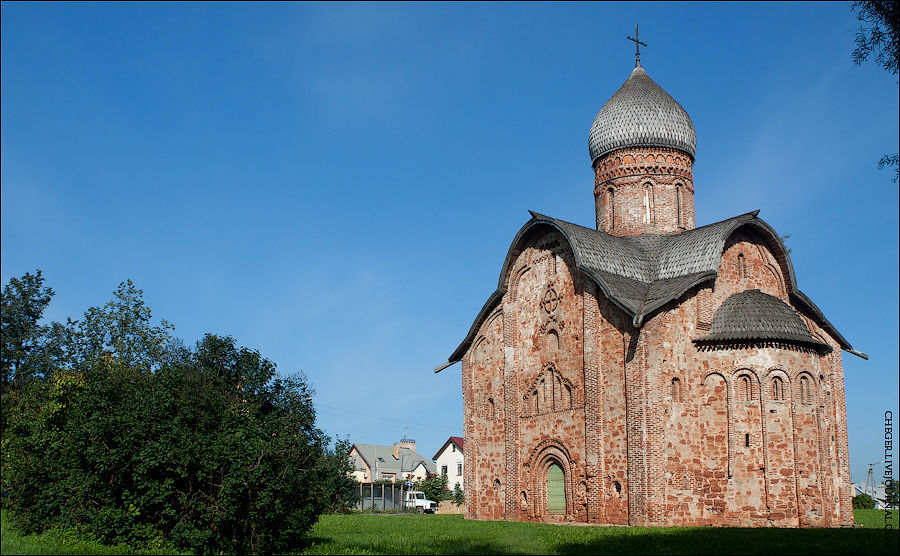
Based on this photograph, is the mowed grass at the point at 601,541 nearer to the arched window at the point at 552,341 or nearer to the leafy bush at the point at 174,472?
the leafy bush at the point at 174,472

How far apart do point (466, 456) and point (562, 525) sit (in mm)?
5003

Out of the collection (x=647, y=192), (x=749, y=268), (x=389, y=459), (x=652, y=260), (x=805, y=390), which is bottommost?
(x=389, y=459)

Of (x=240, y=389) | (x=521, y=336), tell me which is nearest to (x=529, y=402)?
(x=521, y=336)

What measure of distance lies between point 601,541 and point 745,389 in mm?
6107

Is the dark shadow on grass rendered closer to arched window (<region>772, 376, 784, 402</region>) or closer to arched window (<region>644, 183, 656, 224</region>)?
arched window (<region>772, 376, 784, 402</region>)

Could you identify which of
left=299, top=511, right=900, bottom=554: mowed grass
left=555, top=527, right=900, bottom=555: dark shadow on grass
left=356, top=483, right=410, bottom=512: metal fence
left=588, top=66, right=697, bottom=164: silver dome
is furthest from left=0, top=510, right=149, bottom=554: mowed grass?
left=356, top=483, right=410, bottom=512: metal fence

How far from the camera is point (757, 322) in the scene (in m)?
18.9

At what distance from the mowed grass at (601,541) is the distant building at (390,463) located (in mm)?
38914

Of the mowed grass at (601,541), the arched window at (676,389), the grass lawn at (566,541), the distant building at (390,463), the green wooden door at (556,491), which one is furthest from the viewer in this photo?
the distant building at (390,463)

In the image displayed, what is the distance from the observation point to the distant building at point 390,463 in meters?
56.8

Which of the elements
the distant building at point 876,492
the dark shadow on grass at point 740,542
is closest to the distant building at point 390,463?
the distant building at point 876,492

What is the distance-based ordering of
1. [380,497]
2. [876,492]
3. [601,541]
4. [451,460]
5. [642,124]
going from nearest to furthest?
[601,541] < [642,124] < [876,492] < [380,497] < [451,460]

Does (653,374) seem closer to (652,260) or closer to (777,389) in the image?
(777,389)

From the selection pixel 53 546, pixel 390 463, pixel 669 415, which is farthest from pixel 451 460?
pixel 53 546
